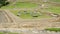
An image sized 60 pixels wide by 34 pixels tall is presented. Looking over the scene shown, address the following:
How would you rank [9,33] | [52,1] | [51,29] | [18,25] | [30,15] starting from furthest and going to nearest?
[52,1]
[30,15]
[18,25]
[51,29]
[9,33]

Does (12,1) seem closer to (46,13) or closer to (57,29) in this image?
(46,13)

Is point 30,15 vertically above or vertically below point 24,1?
above

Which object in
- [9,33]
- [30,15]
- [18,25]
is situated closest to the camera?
[9,33]

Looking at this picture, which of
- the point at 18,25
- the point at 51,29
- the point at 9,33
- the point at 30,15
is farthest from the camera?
the point at 30,15

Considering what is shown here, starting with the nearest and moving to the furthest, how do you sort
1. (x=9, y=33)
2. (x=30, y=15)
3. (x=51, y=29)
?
(x=9, y=33) → (x=51, y=29) → (x=30, y=15)

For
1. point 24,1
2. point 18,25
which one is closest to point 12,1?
point 24,1

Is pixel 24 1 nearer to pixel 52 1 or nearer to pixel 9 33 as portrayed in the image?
pixel 52 1

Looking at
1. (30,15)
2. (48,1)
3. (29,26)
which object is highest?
(29,26)

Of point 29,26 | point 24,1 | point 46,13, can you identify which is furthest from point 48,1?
point 29,26

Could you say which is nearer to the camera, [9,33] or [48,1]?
[9,33]
